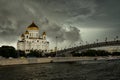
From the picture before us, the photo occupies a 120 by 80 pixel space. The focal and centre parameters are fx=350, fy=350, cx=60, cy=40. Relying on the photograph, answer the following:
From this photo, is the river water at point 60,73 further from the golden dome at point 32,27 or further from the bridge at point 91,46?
the golden dome at point 32,27

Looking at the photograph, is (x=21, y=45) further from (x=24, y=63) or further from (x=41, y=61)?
(x=24, y=63)

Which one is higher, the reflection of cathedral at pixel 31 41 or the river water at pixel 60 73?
the reflection of cathedral at pixel 31 41

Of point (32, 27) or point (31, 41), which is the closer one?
point (32, 27)

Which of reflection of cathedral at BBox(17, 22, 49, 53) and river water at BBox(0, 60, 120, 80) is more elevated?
reflection of cathedral at BBox(17, 22, 49, 53)

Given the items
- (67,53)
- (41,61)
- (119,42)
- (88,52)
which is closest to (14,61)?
(41,61)

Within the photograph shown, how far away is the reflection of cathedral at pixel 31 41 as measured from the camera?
440ft

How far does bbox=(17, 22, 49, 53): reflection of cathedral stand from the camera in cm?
13412

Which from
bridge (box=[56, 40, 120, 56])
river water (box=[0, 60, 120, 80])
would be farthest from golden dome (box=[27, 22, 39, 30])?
river water (box=[0, 60, 120, 80])

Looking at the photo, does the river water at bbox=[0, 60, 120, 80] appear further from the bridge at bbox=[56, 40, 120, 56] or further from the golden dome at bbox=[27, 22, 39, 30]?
the golden dome at bbox=[27, 22, 39, 30]

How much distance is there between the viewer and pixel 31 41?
135 metres

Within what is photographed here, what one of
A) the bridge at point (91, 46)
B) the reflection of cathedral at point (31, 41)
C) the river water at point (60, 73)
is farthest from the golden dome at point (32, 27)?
the river water at point (60, 73)

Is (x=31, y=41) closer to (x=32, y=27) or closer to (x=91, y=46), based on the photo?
(x=32, y=27)

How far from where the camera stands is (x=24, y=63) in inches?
2763

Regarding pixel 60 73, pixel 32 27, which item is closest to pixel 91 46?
pixel 32 27
